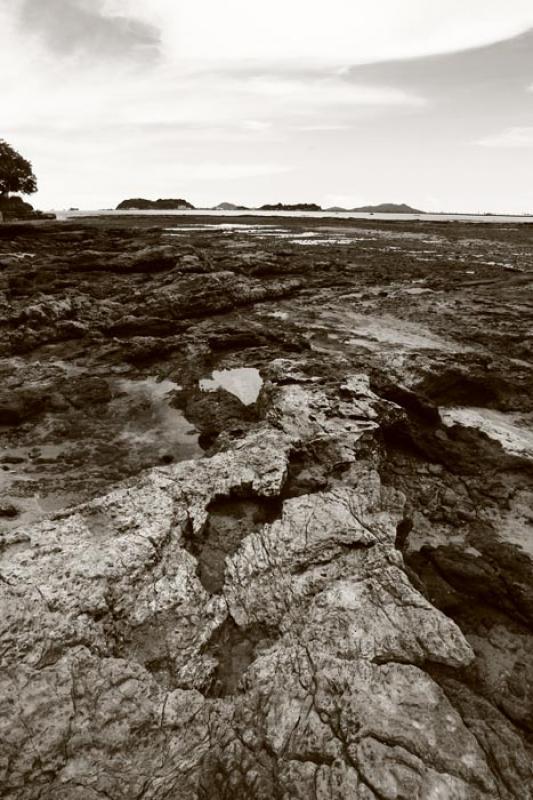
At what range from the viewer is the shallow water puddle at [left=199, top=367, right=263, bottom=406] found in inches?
315

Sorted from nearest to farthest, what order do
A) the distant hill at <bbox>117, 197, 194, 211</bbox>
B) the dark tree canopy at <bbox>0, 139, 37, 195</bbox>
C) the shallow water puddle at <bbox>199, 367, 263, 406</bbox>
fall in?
the shallow water puddle at <bbox>199, 367, 263, 406</bbox> < the dark tree canopy at <bbox>0, 139, 37, 195</bbox> < the distant hill at <bbox>117, 197, 194, 211</bbox>

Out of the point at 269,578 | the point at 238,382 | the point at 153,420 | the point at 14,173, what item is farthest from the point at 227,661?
the point at 14,173

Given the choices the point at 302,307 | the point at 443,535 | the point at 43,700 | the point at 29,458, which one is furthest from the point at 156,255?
the point at 43,700

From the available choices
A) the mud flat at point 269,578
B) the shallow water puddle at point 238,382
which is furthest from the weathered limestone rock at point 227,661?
the shallow water puddle at point 238,382

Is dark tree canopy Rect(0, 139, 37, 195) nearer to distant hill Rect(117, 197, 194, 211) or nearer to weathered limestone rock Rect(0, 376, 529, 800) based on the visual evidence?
weathered limestone rock Rect(0, 376, 529, 800)

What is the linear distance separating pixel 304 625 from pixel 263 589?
453mm

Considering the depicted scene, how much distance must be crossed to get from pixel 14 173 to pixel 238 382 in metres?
63.7

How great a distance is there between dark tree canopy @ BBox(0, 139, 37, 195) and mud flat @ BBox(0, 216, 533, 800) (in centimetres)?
6033

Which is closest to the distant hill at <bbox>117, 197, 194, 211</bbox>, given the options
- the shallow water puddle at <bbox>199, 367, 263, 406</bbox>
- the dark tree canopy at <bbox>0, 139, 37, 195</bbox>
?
the dark tree canopy at <bbox>0, 139, 37, 195</bbox>

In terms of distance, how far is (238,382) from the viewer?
8.49 metres

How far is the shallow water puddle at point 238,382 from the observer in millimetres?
8001

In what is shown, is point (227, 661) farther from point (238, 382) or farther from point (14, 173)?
point (14, 173)

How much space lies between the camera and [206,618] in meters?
3.67

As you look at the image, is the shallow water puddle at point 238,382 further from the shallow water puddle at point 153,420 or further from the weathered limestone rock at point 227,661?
the weathered limestone rock at point 227,661
